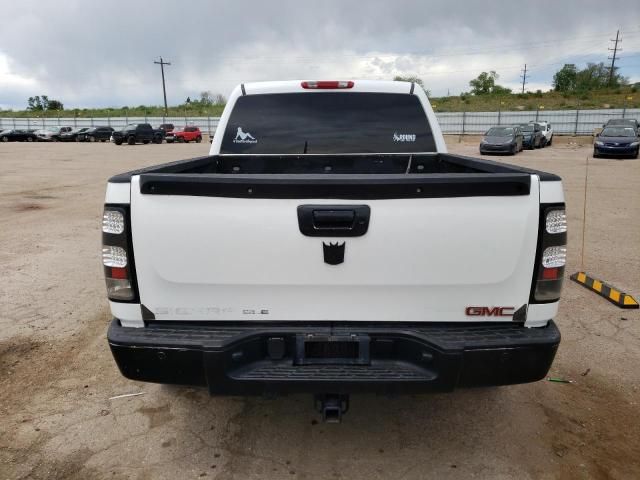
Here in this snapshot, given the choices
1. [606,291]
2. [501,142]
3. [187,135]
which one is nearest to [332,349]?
[606,291]

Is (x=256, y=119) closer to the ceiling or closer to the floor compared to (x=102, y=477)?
closer to the ceiling

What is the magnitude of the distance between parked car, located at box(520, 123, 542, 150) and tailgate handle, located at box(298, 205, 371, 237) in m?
31.4

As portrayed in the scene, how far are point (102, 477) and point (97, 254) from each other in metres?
5.01

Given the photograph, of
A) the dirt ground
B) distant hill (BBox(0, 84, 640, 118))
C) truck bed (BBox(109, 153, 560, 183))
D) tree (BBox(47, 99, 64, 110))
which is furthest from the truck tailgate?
tree (BBox(47, 99, 64, 110))

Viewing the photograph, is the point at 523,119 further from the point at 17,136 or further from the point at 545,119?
the point at 17,136

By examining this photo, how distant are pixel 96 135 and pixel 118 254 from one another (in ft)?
165

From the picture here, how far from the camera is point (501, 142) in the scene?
25891 millimetres

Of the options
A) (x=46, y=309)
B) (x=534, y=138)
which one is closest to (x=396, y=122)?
(x=46, y=309)

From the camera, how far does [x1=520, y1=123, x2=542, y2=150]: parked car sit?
31.0 meters

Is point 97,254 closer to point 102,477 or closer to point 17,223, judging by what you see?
point 17,223

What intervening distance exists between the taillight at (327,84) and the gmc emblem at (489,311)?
2461 millimetres

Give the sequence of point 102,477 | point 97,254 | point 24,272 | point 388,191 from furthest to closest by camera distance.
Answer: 1. point 97,254
2. point 24,272
3. point 102,477
4. point 388,191

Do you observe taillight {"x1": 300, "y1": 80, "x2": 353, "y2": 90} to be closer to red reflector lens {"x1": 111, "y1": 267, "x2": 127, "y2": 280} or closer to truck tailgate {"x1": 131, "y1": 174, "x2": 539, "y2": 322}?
truck tailgate {"x1": 131, "y1": 174, "x2": 539, "y2": 322}

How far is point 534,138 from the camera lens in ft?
104
